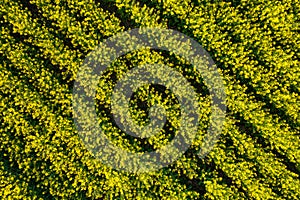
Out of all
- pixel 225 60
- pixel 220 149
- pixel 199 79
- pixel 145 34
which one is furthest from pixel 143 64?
pixel 220 149

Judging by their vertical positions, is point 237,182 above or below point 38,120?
above

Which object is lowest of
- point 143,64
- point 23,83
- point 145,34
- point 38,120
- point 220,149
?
point 38,120

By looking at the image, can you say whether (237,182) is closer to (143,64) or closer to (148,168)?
(148,168)

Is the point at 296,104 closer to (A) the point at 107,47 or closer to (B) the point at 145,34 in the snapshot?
(B) the point at 145,34

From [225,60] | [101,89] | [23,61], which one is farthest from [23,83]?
[225,60]

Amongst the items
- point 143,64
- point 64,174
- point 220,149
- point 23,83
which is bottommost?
point 64,174

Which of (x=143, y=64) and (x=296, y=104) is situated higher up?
(x=296, y=104)
